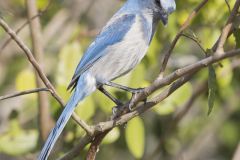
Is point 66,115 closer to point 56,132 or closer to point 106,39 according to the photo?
point 56,132

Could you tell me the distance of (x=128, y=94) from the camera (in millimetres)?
→ 4473

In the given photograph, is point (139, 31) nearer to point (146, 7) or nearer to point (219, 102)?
point (146, 7)

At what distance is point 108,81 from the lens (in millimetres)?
4379

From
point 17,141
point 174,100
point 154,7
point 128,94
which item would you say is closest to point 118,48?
point 128,94

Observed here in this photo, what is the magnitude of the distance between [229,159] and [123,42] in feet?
7.89

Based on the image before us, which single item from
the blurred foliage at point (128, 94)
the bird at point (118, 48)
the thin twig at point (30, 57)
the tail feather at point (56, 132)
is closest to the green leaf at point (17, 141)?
the blurred foliage at point (128, 94)

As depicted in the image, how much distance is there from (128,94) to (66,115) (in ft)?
2.77

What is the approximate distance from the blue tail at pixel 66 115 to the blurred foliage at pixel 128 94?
0.32m

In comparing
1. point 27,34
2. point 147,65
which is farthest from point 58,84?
point 27,34

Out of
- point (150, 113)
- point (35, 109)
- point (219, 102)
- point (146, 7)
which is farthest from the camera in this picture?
point (150, 113)

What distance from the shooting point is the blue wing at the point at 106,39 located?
436 centimetres

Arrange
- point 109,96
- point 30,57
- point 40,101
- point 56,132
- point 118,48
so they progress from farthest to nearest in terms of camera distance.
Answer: point 40,101 < point 118,48 < point 109,96 < point 56,132 < point 30,57

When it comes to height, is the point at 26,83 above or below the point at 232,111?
above

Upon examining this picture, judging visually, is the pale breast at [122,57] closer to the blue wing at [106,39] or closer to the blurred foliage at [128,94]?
the blue wing at [106,39]
